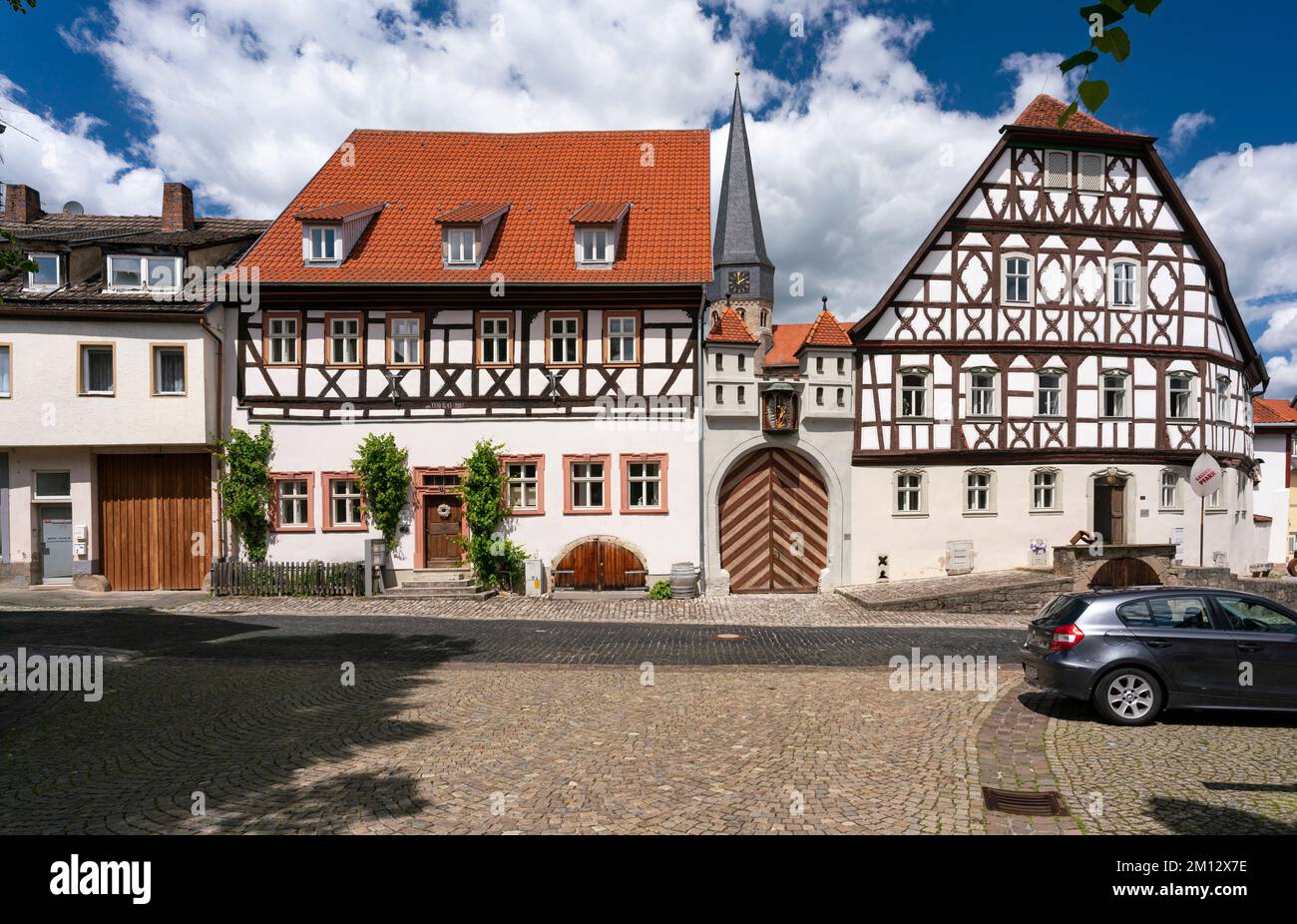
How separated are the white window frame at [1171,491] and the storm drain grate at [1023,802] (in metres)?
18.8

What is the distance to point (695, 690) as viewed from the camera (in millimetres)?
9711

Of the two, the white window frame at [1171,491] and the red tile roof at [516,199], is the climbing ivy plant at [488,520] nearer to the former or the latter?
the red tile roof at [516,199]

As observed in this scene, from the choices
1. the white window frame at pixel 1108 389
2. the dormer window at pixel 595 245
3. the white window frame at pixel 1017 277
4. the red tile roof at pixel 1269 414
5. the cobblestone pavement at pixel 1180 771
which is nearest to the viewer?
the cobblestone pavement at pixel 1180 771

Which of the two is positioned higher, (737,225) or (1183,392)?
(737,225)

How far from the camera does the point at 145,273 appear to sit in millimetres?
19828

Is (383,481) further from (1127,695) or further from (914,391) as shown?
(1127,695)

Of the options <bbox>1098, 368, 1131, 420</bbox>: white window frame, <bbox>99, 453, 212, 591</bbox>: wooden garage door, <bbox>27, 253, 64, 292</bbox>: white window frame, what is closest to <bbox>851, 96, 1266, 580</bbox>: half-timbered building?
<bbox>1098, 368, 1131, 420</bbox>: white window frame

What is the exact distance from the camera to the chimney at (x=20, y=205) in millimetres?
22562

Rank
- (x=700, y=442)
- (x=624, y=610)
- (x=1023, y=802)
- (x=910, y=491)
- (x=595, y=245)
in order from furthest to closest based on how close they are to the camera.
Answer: (x=910, y=491), (x=595, y=245), (x=700, y=442), (x=624, y=610), (x=1023, y=802)

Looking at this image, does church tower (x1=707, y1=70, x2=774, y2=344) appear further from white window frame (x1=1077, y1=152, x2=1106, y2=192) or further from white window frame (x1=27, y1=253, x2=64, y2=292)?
white window frame (x1=27, y1=253, x2=64, y2=292)

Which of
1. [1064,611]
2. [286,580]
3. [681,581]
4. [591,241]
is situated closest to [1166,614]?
[1064,611]

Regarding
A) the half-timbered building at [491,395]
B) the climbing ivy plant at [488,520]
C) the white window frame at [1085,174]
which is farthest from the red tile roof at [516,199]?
the white window frame at [1085,174]

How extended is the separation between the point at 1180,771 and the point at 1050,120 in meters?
20.0

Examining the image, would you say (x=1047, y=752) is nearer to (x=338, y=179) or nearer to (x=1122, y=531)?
(x=1122, y=531)
